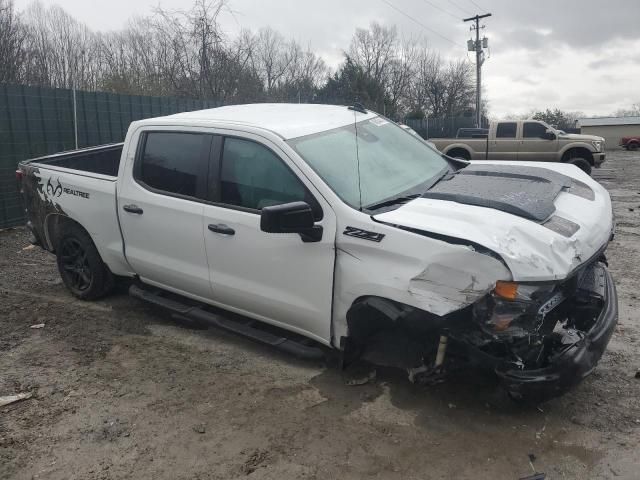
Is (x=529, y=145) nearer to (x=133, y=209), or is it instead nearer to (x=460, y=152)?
(x=460, y=152)

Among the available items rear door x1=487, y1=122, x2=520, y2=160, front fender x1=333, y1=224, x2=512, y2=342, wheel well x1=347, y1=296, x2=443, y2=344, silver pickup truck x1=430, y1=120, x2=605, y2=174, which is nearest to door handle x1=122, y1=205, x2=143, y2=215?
front fender x1=333, y1=224, x2=512, y2=342

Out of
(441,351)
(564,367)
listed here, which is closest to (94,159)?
(441,351)

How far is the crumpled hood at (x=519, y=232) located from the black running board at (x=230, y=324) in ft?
3.56

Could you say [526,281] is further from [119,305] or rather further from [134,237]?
[119,305]

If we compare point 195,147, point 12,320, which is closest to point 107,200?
point 195,147

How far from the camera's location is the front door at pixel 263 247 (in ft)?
10.9

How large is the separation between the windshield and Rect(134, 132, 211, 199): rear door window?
80 cm

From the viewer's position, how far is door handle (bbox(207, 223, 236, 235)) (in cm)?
365

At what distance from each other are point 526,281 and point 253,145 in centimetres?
197

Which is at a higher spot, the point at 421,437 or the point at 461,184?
the point at 461,184

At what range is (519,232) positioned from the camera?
2.79m

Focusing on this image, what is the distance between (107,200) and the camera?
4520 mm

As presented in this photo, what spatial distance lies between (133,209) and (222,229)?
102 cm

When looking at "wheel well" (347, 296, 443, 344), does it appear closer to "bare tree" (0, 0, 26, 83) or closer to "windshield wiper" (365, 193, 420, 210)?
"windshield wiper" (365, 193, 420, 210)
